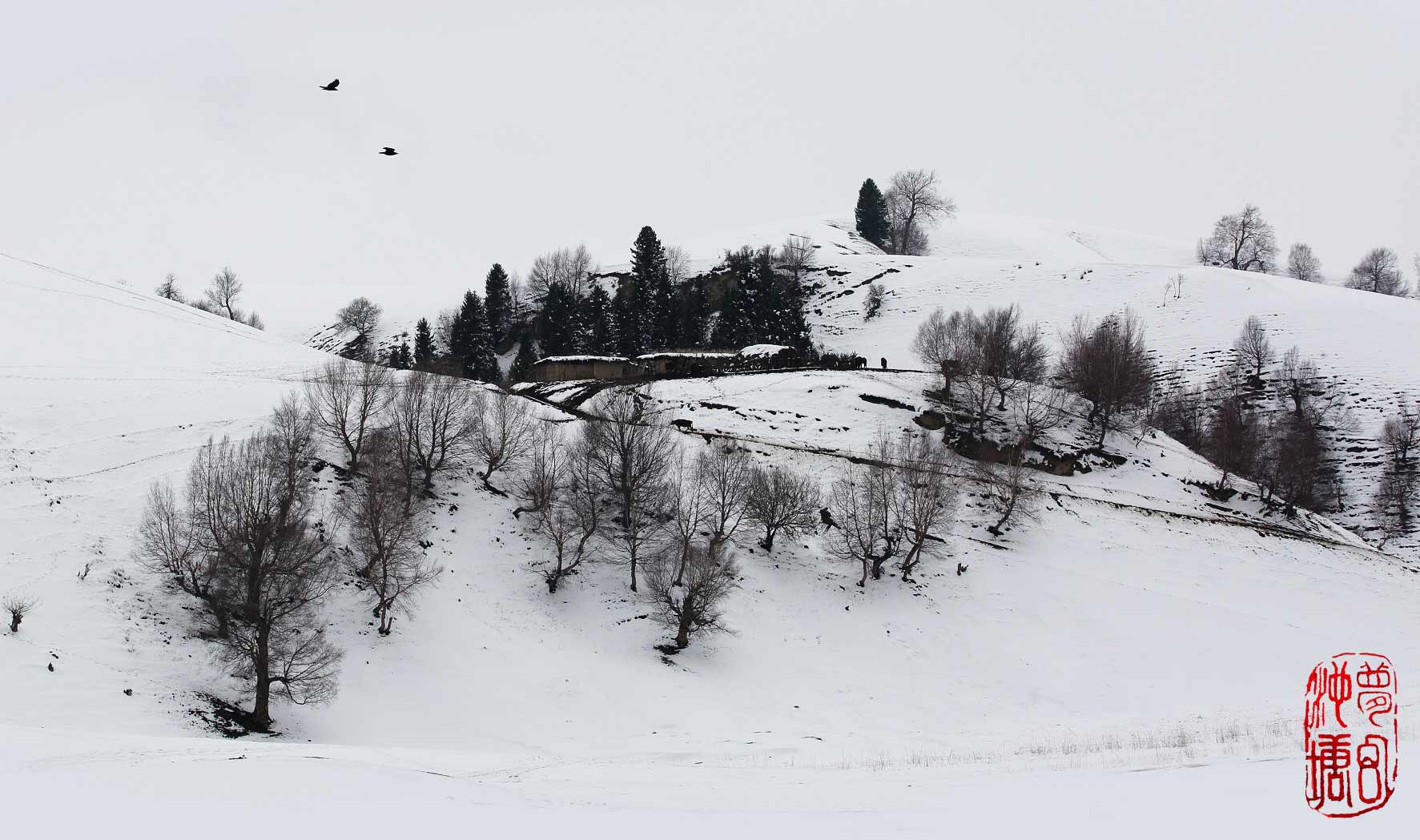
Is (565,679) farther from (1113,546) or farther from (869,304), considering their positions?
(869,304)

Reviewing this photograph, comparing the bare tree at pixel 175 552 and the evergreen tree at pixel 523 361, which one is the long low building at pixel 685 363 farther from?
the bare tree at pixel 175 552

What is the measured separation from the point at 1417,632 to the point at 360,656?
48974mm

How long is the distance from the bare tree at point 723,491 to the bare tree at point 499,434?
34.1ft

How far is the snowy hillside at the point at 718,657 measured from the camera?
413 inches

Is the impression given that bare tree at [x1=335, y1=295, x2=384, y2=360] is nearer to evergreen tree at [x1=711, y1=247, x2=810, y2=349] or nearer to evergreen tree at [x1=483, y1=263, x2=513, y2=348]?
evergreen tree at [x1=483, y1=263, x2=513, y2=348]

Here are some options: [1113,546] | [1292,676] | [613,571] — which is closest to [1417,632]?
[1292,676]

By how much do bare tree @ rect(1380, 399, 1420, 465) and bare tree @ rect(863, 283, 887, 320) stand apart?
48417 millimetres

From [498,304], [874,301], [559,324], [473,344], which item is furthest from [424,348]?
[874,301]

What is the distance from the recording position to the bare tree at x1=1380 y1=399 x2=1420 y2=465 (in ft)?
183

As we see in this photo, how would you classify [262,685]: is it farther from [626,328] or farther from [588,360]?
[626,328]

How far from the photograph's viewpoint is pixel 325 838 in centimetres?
751

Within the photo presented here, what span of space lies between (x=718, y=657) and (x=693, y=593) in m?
2.98

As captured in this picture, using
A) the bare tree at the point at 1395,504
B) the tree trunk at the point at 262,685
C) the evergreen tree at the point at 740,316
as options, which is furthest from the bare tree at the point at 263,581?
the bare tree at the point at 1395,504

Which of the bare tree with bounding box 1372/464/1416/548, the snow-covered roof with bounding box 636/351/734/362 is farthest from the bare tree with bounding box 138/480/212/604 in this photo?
the bare tree with bounding box 1372/464/1416/548
